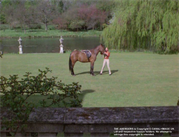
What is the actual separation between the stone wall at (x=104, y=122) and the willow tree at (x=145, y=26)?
58.6 ft

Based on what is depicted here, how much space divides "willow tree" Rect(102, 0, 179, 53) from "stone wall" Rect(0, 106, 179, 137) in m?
17.9

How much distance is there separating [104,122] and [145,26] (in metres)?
19.0

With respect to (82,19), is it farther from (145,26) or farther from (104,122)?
(104,122)

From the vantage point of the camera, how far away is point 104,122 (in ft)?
6.32

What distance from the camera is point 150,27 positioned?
1959cm

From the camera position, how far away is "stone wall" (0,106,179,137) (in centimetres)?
193

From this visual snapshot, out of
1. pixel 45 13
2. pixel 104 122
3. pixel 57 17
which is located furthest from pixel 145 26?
pixel 45 13

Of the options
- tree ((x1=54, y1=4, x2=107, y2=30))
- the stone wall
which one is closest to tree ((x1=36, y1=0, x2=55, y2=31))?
tree ((x1=54, y1=4, x2=107, y2=30))

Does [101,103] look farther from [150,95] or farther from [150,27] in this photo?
[150,27]

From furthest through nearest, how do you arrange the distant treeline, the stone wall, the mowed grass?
the distant treeline, the mowed grass, the stone wall

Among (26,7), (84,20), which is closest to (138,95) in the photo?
(84,20)

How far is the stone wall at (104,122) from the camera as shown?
1.93 m

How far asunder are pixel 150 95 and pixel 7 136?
21.4 ft

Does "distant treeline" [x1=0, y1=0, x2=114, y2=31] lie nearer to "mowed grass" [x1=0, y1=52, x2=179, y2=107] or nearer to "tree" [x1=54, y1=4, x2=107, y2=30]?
"tree" [x1=54, y1=4, x2=107, y2=30]
